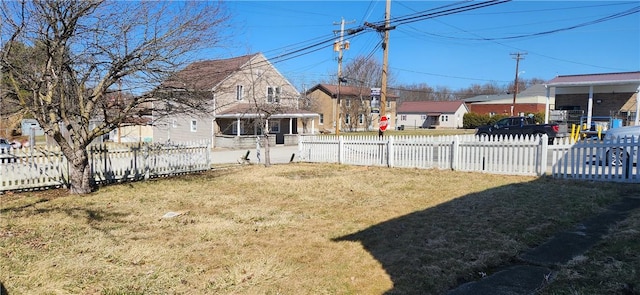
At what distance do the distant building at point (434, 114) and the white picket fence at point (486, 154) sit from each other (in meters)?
53.0

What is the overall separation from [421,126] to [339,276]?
70101 millimetres

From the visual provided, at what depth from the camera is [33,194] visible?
9.45 m

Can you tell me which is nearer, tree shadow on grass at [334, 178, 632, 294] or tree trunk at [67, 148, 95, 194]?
tree shadow on grass at [334, 178, 632, 294]

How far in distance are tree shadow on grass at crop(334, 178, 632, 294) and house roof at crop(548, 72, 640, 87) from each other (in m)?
26.9

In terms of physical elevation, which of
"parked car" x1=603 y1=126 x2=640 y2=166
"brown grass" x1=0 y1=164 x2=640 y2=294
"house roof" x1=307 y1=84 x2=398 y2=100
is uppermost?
"house roof" x1=307 y1=84 x2=398 y2=100

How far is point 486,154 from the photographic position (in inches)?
457

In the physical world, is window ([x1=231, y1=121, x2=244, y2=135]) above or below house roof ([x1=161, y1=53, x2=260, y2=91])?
below

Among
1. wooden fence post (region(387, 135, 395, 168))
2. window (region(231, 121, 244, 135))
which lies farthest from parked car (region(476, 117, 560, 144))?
window (region(231, 121, 244, 135))

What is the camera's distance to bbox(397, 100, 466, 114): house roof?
69.1 m

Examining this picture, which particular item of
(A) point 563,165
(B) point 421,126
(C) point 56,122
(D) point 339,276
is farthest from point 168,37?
(B) point 421,126

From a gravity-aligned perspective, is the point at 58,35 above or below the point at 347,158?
above

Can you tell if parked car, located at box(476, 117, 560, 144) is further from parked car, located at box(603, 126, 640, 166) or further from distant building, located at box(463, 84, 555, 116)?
distant building, located at box(463, 84, 555, 116)

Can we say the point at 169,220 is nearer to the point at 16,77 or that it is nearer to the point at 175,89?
the point at 175,89

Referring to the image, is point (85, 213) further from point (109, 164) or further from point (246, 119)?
point (246, 119)
